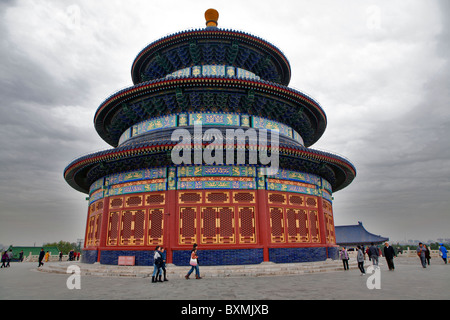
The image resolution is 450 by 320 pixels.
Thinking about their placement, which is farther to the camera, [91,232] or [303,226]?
[91,232]

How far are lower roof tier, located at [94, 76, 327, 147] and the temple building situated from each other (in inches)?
2.5

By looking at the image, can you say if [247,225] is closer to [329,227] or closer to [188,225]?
[188,225]

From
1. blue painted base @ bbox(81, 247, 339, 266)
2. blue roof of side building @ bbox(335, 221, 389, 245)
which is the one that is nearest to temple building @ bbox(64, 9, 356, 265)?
blue painted base @ bbox(81, 247, 339, 266)

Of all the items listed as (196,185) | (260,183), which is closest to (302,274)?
(260,183)

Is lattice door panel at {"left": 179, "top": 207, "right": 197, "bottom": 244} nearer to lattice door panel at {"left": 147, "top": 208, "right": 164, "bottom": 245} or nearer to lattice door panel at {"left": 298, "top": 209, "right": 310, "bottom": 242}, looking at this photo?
lattice door panel at {"left": 147, "top": 208, "right": 164, "bottom": 245}

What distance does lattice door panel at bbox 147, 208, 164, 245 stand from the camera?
14.6 m

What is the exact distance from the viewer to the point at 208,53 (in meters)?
20.7

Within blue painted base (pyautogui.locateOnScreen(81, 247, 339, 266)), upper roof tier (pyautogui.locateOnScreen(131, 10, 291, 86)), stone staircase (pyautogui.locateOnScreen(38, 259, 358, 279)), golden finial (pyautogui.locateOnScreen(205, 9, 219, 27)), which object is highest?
golden finial (pyautogui.locateOnScreen(205, 9, 219, 27))

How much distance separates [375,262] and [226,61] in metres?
16.0

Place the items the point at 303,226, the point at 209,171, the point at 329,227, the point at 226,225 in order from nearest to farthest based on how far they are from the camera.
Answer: the point at 226,225 < the point at 209,171 < the point at 303,226 < the point at 329,227

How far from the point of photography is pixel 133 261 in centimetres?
1448

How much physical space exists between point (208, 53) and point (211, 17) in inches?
190

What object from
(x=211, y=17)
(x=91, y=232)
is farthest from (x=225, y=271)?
(x=211, y=17)

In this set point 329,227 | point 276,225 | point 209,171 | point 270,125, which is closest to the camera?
point 209,171
